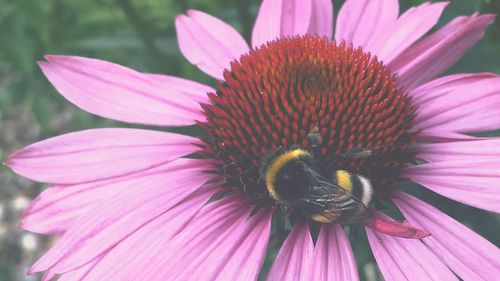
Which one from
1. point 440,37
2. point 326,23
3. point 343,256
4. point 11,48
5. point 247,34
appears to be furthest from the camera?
point 11,48

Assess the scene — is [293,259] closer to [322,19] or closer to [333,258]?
[333,258]

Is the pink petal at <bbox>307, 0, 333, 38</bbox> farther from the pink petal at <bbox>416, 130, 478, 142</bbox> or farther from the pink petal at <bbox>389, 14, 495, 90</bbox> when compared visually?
the pink petal at <bbox>416, 130, 478, 142</bbox>

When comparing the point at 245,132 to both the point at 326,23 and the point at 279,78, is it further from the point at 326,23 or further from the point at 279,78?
the point at 326,23

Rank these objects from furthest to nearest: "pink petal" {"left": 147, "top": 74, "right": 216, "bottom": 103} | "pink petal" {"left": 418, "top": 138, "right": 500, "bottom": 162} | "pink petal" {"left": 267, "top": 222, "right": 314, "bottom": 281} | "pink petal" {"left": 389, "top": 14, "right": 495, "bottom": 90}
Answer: "pink petal" {"left": 147, "top": 74, "right": 216, "bottom": 103}
"pink petal" {"left": 389, "top": 14, "right": 495, "bottom": 90}
"pink petal" {"left": 418, "top": 138, "right": 500, "bottom": 162}
"pink petal" {"left": 267, "top": 222, "right": 314, "bottom": 281}

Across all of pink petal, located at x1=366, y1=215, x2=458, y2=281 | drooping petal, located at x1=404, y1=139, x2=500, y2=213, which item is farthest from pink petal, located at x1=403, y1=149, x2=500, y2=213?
pink petal, located at x1=366, y1=215, x2=458, y2=281

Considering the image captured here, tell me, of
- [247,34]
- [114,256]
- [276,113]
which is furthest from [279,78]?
[247,34]

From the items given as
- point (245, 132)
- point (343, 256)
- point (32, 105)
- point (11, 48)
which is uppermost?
point (11, 48)

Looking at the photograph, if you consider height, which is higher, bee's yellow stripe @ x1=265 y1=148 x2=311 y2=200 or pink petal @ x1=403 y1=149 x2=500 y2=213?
bee's yellow stripe @ x1=265 y1=148 x2=311 y2=200
